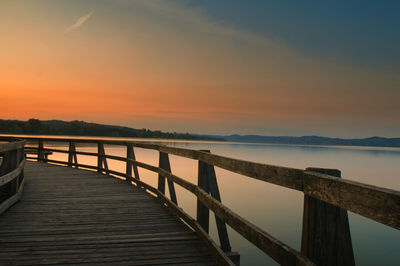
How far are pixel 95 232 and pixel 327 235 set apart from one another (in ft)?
12.1

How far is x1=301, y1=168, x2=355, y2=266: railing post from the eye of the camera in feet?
5.99

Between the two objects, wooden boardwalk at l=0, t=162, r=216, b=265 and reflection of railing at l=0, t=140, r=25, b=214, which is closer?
wooden boardwalk at l=0, t=162, r=216, b=265

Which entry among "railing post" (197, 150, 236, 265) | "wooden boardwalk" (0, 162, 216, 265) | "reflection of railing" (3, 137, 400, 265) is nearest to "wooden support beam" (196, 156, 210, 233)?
"railing post" (197, 150, 236, 265)

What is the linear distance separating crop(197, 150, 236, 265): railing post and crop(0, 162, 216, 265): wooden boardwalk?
24 cm

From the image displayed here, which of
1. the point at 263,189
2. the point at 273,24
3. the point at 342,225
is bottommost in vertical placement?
the point at 263,189

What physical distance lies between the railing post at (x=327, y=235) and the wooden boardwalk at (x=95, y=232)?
1846mm

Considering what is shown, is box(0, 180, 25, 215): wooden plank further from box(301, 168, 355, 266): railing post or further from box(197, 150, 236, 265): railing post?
box(301, 168, 355, 266): railing post

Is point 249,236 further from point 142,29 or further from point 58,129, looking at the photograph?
point 58,129

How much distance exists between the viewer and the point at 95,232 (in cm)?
468

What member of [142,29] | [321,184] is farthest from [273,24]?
[321,184]

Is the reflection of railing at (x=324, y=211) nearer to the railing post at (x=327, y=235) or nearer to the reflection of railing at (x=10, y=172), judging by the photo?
the railing post at (x=327, y=235)

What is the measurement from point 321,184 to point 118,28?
23.6 m

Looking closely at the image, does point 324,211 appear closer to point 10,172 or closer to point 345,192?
point 345,192

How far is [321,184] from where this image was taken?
6.02ft
